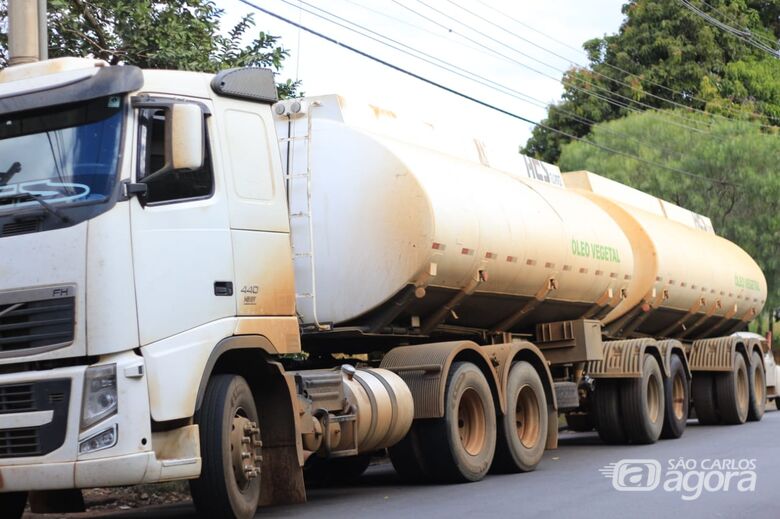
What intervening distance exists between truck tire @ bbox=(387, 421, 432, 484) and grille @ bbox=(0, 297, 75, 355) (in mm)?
4692

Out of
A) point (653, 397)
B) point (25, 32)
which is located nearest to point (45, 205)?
point (25, 32)

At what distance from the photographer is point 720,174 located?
35906mm

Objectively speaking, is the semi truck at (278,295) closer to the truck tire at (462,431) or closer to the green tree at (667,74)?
the truck tire at (462,431)

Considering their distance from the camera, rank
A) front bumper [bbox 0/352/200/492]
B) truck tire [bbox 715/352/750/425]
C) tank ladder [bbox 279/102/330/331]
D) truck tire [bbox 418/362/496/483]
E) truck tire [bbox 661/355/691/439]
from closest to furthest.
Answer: front bumper [bbox 0/352/200/492]
tank ladder [bbox 279/102/330/331]
truck tire [bbox 418/362/496/483]
truck tire [bbox 661/355/691/439]
truck tire [bbox 715/352/750/425]

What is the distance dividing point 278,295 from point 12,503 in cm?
256

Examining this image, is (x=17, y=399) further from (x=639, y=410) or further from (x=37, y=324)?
(x=639, y=410)

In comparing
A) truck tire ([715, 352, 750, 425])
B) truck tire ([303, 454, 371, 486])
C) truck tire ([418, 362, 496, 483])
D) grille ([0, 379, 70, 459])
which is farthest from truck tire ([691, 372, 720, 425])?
grille ([0, 379, 70, 459])

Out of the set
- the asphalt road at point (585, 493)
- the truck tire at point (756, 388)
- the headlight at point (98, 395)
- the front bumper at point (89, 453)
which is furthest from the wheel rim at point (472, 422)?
the truck tire at point (756, 388)

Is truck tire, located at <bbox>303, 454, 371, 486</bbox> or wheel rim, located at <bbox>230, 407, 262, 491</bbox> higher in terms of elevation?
wheel rim, located at <bbox>230, 407, 262, 491</bbox>

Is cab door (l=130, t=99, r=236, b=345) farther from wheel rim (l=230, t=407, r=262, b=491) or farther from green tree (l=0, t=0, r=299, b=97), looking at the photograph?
green tree (l=0, t=0, r=299, b=97)

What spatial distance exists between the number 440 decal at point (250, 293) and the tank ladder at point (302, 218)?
6.38ft

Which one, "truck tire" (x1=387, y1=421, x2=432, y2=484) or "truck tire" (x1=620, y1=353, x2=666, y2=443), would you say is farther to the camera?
"truck tire" (x1=620, y1=353, x2=666, y2=443)

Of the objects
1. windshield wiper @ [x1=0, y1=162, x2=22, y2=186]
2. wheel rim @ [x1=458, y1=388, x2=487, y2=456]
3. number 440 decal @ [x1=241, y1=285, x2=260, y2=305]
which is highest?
windshield wiper @ [x1=0, y1=162, x2=22, y2=186]

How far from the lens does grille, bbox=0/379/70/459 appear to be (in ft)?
25.9
